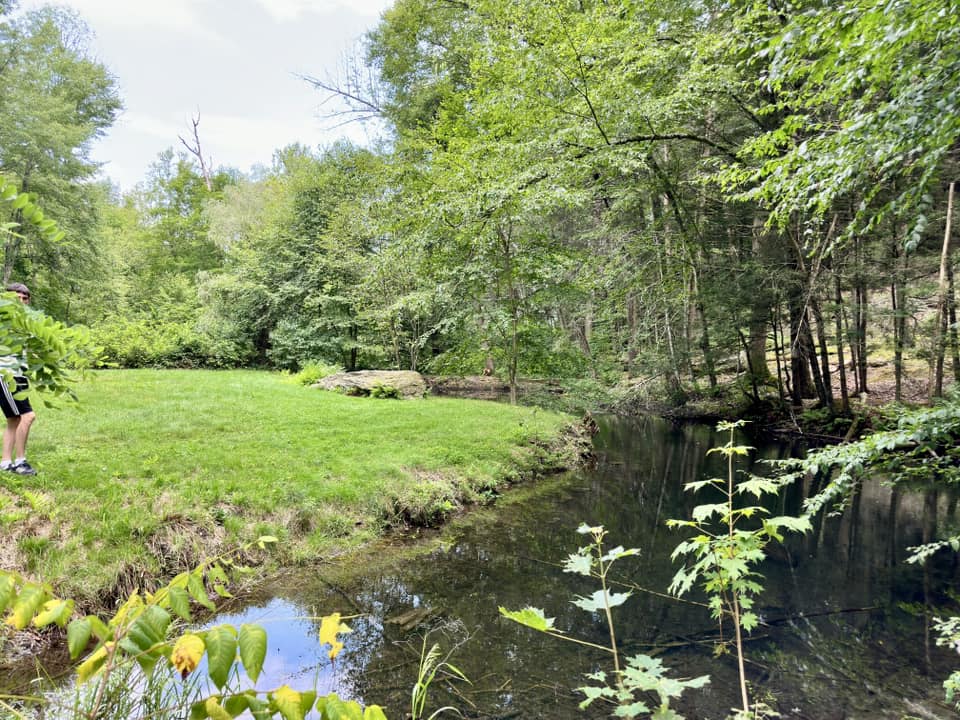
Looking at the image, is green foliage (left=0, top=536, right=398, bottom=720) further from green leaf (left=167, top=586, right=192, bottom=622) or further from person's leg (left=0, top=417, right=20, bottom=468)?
person's leg (left=0, top=417, right=20, bottom=468)

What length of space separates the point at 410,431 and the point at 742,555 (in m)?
7.30

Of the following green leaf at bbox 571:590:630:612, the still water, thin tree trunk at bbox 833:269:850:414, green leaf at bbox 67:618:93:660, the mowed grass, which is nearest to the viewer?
green leaf at bbox 67:618:93:660

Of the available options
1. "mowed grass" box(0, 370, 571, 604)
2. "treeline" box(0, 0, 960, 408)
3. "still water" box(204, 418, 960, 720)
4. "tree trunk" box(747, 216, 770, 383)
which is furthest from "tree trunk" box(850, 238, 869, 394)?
"mowed grass" box(0, 370, 571, 604)

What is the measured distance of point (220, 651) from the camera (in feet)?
2.70

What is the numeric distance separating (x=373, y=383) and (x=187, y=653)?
12.5 m

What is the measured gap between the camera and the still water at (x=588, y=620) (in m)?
3.04

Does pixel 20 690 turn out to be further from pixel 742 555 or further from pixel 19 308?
pixel 742 555

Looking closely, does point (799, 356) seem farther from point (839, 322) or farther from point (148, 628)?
point (148, 628)

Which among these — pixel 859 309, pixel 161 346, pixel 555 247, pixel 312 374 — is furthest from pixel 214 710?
pixel 161 346

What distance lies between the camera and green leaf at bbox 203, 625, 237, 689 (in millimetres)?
786

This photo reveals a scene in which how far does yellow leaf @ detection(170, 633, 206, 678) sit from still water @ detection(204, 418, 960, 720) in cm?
116

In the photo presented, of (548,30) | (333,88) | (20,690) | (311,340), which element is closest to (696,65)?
(548,30)

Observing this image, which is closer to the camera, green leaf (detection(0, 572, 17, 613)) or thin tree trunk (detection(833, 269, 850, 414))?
green leaf (detection(0, 572, 17, 613))

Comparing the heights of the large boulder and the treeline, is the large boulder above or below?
below
